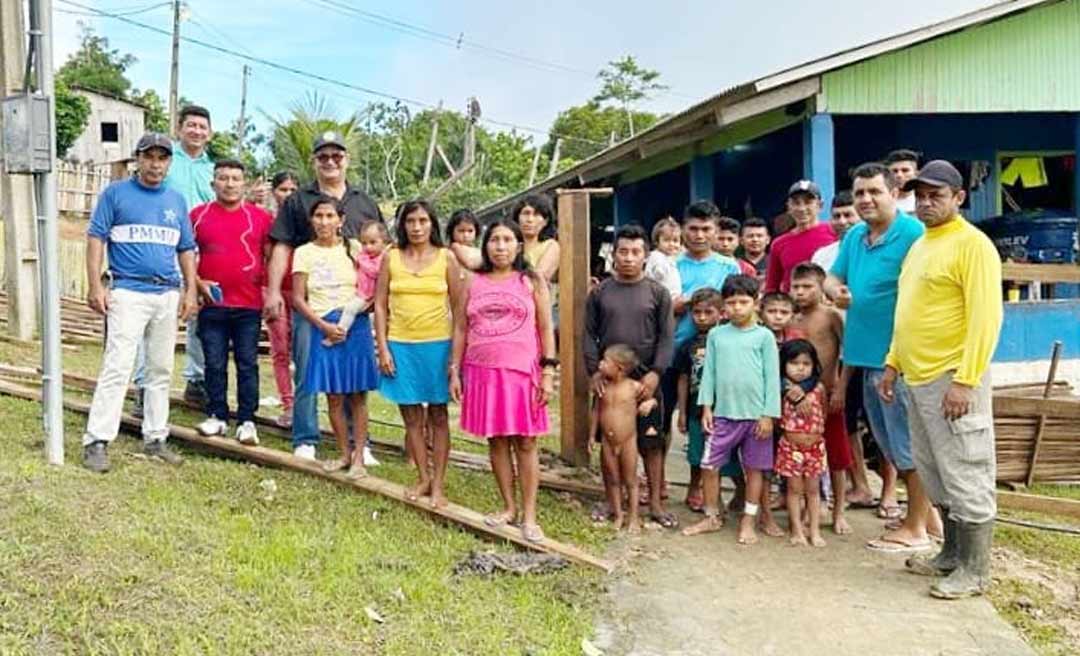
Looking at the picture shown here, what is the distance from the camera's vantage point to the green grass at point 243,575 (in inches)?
133

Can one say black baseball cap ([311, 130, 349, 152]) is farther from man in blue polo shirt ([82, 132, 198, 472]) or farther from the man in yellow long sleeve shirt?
the man in yellow long sleeve shirt

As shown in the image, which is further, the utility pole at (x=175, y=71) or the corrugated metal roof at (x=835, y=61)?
the utility pole at (x=175, y=71)

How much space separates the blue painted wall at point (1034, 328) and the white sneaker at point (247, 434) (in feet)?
22.7

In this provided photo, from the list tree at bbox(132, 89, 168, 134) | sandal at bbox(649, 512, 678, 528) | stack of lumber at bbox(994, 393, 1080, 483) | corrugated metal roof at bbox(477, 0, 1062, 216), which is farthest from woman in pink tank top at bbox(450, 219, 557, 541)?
tree at bbox(132, 89, 168, 134)

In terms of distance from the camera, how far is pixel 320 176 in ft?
18.7

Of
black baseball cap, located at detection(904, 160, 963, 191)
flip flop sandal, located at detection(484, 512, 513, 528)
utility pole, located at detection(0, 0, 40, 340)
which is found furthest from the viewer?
utility pole, located at detection(0, 0, 40, 340)

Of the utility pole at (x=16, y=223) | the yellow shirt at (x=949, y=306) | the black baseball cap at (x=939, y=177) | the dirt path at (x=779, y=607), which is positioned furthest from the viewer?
the utility pole at (x=16, y=223)

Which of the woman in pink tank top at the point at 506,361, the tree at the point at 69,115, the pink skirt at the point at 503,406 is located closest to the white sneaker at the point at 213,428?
the woman in pink tank top at the point at 506,361

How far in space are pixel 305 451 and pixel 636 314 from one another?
6.99ft

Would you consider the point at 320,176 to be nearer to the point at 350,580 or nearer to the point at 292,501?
the point at 292,501

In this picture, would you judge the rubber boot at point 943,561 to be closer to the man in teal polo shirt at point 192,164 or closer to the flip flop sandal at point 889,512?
the flip flop sandal at point 889,512

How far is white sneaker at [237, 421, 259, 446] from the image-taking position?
5883 millimetres

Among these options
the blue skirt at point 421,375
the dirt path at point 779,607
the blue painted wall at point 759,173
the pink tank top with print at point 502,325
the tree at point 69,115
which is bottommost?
the dirt path at point 779,607

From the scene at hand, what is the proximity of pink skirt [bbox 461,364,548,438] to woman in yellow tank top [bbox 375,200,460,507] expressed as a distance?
303mm
